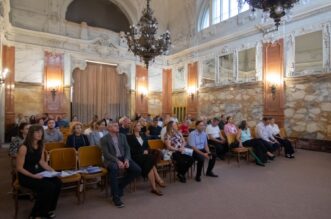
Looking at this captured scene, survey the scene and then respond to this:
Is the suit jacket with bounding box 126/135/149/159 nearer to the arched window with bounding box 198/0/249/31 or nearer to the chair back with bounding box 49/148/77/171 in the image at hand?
the chair back with bounding box 49/148/77/171

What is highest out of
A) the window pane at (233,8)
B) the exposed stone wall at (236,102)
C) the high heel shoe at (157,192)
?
the window pane at (233,8)

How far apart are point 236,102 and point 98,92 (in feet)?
23.4

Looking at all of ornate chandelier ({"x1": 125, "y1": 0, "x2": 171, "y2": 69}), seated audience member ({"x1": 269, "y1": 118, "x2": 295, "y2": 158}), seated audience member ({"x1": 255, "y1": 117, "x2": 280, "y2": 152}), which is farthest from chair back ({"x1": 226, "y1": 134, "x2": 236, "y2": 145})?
ornate chandelier ({"x1": 125, "y1": 0, "x2": 171, "y2": 69})

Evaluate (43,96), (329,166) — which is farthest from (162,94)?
(329,166)

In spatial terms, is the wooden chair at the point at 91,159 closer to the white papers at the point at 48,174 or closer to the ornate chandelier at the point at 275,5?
the white papers at the point at 48,174

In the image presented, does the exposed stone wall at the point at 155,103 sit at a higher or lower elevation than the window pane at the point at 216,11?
lower

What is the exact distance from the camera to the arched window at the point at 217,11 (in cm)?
1109

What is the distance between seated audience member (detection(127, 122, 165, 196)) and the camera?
4.01m

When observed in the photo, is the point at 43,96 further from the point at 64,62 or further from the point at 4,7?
the point at 4,7

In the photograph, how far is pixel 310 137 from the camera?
27.0ft

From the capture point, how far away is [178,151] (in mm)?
4723

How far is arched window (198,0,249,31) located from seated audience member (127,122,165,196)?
345 inches

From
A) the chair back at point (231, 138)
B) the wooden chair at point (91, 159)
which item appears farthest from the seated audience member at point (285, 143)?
the wooden chair at point (91, 159)

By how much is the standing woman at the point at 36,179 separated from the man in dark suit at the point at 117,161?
2.61 feet
